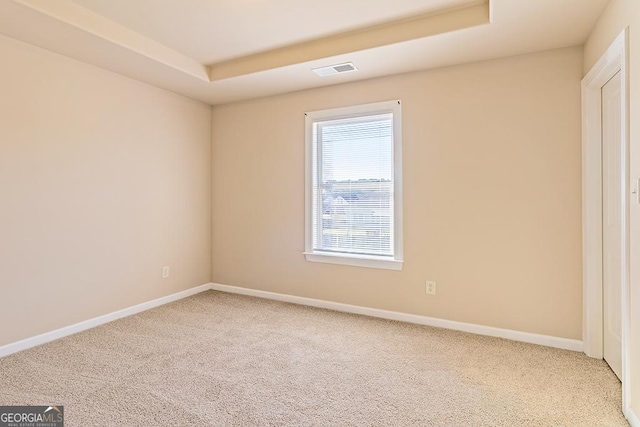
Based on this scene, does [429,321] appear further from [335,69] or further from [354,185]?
[335,69]

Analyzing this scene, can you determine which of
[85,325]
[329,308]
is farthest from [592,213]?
[85,325]

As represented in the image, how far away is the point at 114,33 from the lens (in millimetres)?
2760

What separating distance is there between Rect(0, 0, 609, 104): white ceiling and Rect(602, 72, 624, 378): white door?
0.60 metres

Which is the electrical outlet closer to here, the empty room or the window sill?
the empty room

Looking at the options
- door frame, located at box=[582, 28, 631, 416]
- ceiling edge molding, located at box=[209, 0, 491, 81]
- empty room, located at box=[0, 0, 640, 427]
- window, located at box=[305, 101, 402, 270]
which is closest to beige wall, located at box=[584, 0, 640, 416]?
empty room, located at box=[0, 0, 640, 427]

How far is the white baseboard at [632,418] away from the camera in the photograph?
177 cm

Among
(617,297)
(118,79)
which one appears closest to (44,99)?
(118,79)

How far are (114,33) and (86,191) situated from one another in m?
1.41

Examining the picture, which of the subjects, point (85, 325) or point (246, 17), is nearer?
point (246, 17)

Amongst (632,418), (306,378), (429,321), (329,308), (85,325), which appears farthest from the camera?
(329,308)

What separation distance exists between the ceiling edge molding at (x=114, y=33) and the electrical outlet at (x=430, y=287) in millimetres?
3030

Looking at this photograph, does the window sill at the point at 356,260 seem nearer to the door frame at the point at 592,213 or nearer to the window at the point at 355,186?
the window at the point at 355,186

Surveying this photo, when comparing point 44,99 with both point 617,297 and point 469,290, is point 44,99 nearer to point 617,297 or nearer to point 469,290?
point 469,290

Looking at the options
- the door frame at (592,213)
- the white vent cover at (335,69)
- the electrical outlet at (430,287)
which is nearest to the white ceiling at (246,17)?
the white vent cover at (335,69)
